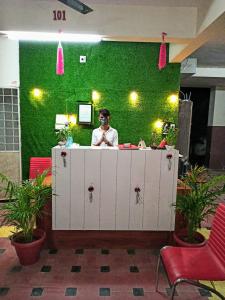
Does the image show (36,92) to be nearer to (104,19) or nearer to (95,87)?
(95,87)

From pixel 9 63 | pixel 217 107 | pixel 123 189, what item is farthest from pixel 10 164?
pixel 217 107

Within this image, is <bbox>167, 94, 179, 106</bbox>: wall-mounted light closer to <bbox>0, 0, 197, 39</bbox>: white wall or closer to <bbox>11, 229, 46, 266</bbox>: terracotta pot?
<bbox>0, 0, 197, 39</bbox>: white wall

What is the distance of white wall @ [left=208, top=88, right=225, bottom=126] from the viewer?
8.01 m

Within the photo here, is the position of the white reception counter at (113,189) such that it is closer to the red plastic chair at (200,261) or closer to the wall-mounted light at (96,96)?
the red plastic chair at (200,261)

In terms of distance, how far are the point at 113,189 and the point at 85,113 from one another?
220cm

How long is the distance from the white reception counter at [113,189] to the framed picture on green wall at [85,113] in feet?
6.48

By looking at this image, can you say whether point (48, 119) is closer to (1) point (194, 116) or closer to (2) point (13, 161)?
(2) point (13, 161)

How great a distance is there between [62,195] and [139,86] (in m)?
2.78

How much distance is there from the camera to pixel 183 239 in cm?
279

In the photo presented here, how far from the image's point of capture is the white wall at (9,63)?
4.29 meters

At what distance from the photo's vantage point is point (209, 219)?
3990 millimetres

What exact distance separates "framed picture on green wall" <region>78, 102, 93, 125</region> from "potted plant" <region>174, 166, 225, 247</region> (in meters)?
2.46

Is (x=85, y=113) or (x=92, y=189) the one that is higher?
(x=85, y=113)

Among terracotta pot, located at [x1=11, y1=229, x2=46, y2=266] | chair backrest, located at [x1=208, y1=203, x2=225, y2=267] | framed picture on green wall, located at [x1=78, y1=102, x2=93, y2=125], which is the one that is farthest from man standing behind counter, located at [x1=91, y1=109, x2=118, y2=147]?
chair backrest, located at [x1=208, y1=203, x2=225, y2=267]
